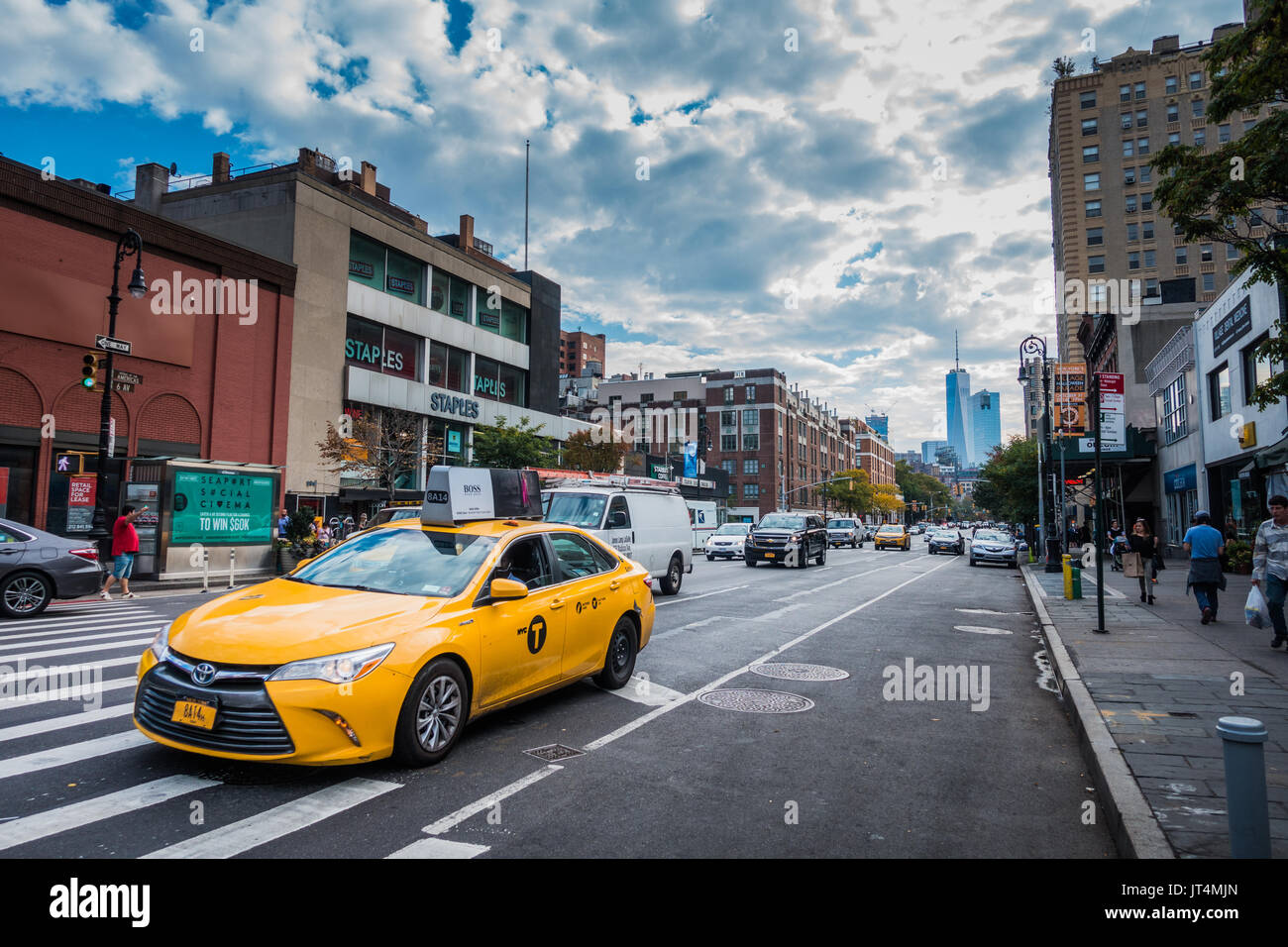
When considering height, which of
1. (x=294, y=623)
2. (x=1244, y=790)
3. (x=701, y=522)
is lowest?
(x=1244, y=790)

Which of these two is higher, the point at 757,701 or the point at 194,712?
the point at 194,712

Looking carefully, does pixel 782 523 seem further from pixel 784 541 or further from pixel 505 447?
pixel 505 447

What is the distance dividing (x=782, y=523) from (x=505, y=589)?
905 inches

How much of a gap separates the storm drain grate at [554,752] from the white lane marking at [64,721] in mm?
3450

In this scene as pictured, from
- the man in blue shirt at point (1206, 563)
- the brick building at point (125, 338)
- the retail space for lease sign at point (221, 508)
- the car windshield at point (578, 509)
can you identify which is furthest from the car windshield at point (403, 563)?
the brick building at point (125, 338)

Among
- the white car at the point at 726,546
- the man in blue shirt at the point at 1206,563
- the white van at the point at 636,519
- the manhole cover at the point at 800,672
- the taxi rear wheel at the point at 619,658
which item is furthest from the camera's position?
the white car at the point at 726,546

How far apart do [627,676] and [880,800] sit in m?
3.31

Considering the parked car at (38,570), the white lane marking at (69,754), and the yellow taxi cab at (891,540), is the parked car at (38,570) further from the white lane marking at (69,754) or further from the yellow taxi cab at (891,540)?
the yellow taxi cab at (891,540)

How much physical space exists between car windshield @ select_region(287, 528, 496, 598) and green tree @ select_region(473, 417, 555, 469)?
105 feet

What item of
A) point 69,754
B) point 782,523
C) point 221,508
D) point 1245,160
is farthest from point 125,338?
point 1245,160

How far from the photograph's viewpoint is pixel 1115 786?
461cm

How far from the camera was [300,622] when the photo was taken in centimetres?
478

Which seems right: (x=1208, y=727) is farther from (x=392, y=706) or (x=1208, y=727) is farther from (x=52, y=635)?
(x=52, y=635)

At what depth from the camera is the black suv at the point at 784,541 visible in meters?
26.4
